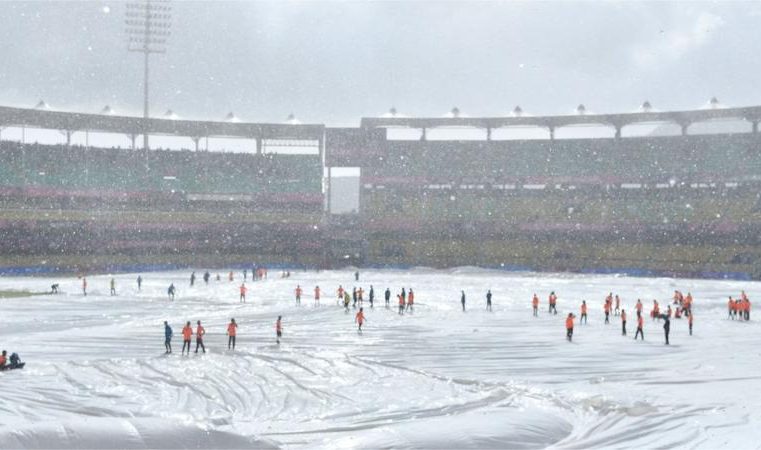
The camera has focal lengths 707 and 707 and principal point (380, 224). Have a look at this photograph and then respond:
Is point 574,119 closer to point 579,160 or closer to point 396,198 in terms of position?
point 579,160

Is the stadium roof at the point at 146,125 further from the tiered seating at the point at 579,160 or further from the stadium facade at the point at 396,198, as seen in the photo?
the tiered seating at the point at 579,160

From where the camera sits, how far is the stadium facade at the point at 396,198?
61.1 meters

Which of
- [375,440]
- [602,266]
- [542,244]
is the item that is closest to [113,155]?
[542,244]

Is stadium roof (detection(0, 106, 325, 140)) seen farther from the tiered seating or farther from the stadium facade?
the tiered seating

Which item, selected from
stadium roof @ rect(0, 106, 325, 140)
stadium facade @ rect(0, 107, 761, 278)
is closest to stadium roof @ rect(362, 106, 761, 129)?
stadium facade @ rect(0, 107, 761, 278)

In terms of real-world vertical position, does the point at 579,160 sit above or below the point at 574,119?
below

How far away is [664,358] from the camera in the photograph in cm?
1900

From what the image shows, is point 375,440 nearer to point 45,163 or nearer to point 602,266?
point 602,266

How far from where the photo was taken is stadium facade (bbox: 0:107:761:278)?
200 feet

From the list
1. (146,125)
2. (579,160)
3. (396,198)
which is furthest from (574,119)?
(146,125)

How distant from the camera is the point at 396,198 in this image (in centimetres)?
7281

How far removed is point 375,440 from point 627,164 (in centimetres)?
6330

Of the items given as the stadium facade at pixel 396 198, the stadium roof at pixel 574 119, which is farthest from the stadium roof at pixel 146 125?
the stadium roof at pixel 574 119

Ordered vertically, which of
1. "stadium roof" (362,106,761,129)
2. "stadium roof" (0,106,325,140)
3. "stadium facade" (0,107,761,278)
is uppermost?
"stadium roof" (362,106,761,129)
